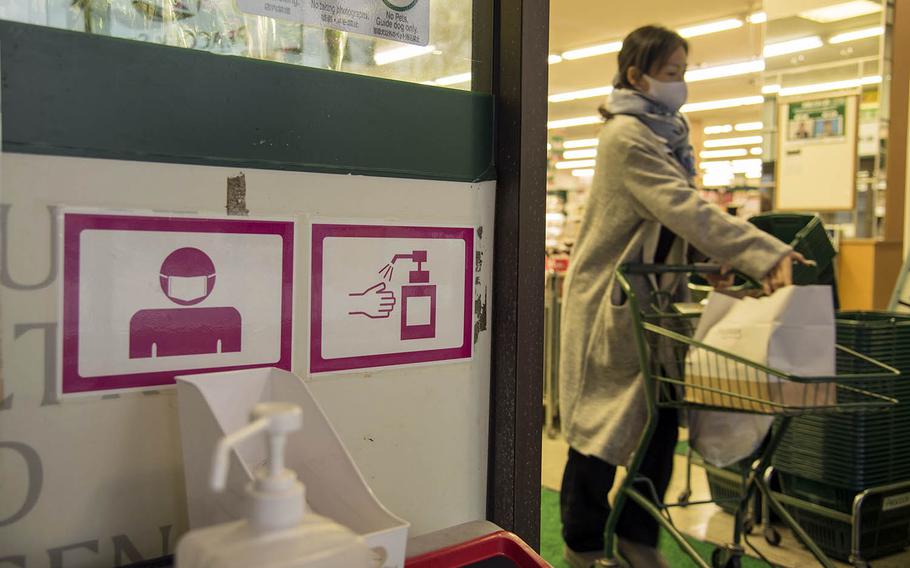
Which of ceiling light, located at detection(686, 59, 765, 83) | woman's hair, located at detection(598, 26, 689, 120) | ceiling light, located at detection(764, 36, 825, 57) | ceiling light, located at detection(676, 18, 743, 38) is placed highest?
ceiling light, located at detection(686, 59, 765, 83)

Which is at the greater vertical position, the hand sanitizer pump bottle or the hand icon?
the hand icon

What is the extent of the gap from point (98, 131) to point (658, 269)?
5.59 feet

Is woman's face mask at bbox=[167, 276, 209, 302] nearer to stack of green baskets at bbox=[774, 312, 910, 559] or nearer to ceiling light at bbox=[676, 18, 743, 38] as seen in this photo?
stack of green baskets at bbox=[774, 312, 910, 559]

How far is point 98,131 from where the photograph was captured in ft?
2.26

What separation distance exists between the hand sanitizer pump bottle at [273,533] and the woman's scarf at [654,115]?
1960 millimetres

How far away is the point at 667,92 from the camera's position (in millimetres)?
2260

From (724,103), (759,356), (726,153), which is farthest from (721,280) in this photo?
(726,153)

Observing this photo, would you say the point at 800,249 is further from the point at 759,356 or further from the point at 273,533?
the point at 273,533

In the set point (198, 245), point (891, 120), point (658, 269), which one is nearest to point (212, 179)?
point (198, 245)

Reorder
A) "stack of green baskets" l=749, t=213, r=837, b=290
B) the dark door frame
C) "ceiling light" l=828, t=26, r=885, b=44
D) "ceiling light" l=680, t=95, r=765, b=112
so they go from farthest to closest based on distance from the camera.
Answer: "ceiling light" l=680, t=95, r=765, b=112 → "ceiling light" l=828, t=26, r=885, b=44 → "stack of green baskets" l=749, t=213, r=837, b=290 → the dark door frame

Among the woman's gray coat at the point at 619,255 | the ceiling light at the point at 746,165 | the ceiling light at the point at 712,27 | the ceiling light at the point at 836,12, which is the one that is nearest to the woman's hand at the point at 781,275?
the woman's gray coat at the point at 619,255

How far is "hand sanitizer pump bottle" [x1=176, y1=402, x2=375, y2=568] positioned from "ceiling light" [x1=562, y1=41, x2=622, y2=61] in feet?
30.5

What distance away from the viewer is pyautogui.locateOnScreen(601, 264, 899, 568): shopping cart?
1.76 m

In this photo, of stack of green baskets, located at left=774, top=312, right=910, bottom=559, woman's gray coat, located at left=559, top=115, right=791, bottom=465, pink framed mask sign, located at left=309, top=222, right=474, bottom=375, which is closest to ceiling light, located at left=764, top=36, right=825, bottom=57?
stack of green baskets, located at left=774, top=312, right=910, bottom=559
